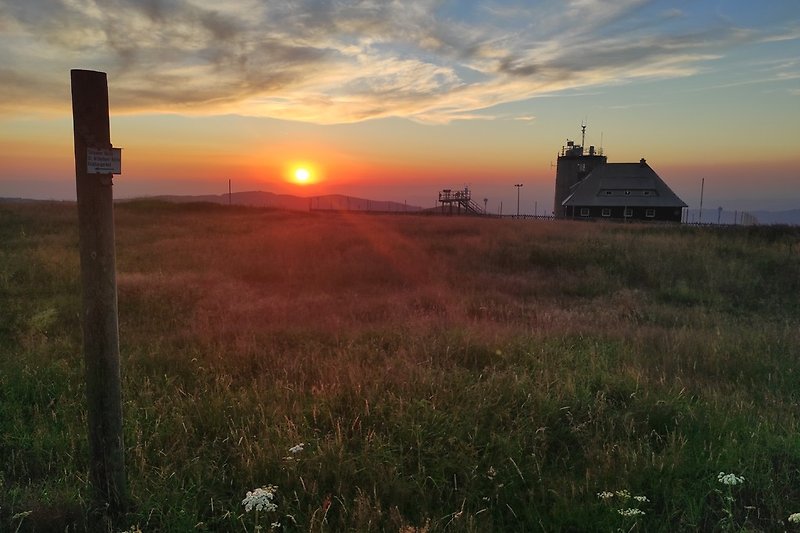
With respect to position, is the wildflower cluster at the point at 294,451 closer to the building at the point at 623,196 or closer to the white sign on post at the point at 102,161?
the white sign on post at the point at 102,161

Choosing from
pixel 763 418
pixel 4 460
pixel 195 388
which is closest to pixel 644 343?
pixel 763 418

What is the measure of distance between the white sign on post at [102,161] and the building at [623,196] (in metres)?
60.3

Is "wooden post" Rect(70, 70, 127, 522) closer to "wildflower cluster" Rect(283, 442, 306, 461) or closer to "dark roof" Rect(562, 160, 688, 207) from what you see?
"wildflower cluster" Rect(283, 442, 306, 461)

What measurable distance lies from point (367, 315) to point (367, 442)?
16.9 ft

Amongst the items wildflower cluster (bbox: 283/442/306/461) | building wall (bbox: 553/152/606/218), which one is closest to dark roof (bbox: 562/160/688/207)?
building wall (bbox: 553/152/606/218)

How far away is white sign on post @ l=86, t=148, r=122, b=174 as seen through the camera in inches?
109

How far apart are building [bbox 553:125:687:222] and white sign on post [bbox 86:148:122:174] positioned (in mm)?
60281

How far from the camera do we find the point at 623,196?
189 ft

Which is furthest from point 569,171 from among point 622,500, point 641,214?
point 622,500

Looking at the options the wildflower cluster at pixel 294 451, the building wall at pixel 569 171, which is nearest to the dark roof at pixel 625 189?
the building wall at pixel 569 171

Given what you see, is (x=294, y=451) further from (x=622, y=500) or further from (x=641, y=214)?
(x=641, y=214)

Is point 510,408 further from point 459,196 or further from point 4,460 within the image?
point 459,196

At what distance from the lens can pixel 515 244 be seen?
20094 mm

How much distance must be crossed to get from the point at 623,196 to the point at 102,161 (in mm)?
63008
